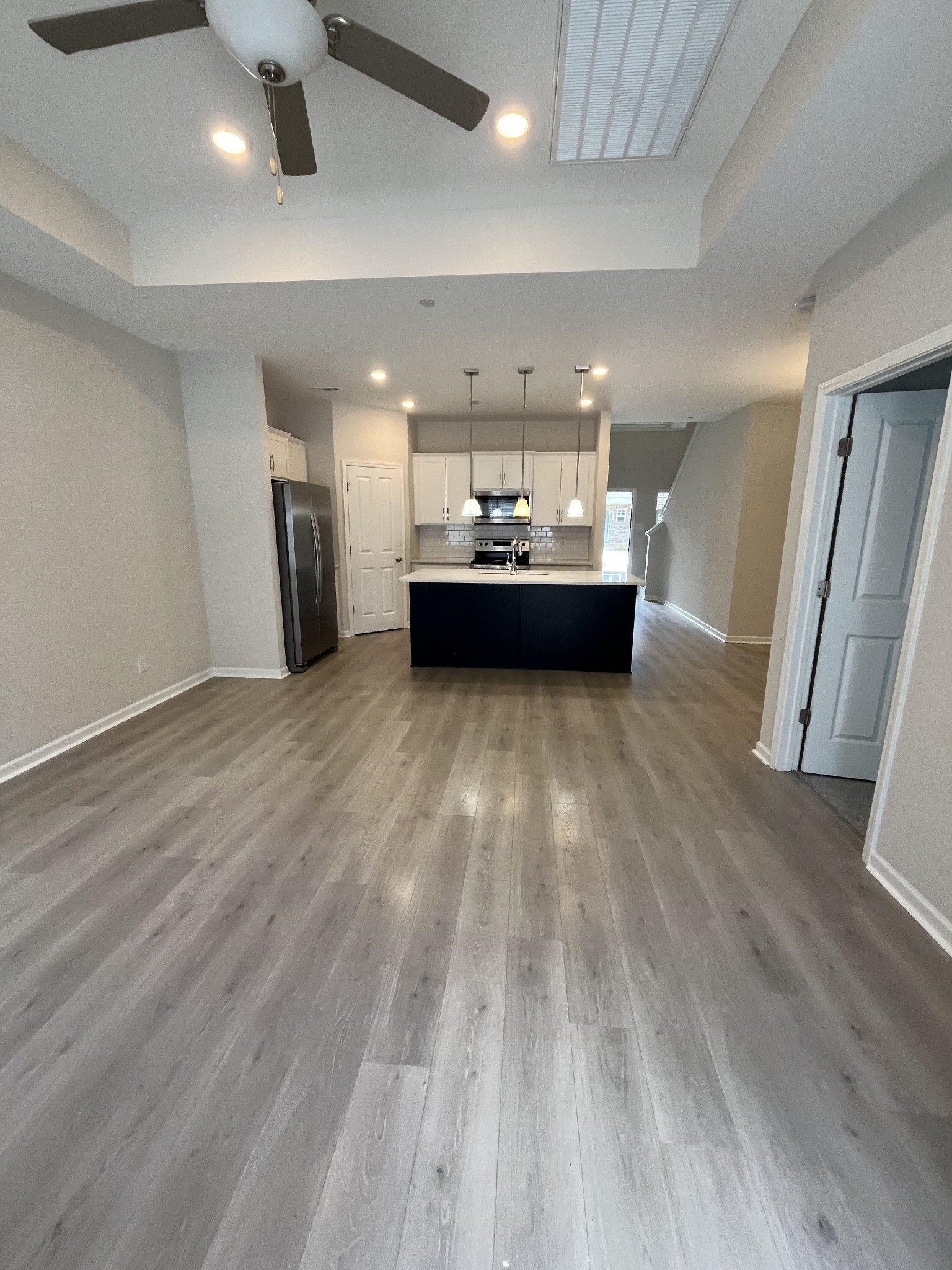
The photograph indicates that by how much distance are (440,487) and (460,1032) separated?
604cm

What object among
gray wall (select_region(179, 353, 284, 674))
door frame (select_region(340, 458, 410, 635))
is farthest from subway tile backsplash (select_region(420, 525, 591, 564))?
gray wall (select_region(179, 353, 284, 674))

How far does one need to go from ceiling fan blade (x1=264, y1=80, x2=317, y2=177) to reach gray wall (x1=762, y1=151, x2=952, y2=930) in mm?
2291

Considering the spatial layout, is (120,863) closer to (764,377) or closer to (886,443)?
(886,443)

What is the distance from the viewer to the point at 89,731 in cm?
329

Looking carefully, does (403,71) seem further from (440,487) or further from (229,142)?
(440,487)

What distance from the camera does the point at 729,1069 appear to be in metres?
1.31

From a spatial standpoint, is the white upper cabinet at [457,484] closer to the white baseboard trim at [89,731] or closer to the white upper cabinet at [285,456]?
the white upper cabinet at [285,456]

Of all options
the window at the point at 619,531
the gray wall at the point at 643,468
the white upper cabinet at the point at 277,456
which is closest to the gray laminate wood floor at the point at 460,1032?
the white upper cabinet at the point at 277,456

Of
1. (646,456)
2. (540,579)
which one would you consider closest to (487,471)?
(540,579)

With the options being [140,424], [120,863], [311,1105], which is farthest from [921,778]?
[140,424]

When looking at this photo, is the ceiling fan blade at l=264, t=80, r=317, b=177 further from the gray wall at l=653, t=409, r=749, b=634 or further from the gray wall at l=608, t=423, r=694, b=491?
the gray wall at l=608, t=423, r=694, b=491

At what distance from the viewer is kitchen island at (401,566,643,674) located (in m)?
4.61

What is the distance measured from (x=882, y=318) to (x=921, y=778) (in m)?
1.92

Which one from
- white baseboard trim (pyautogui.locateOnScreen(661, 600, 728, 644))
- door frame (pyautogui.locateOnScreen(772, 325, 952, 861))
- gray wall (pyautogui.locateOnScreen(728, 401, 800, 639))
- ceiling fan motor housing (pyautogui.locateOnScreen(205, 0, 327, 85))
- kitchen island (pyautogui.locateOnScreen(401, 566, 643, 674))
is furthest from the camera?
white baseboard trim (pyautogui.locateOnScreen(661, 600, 728, 644))
